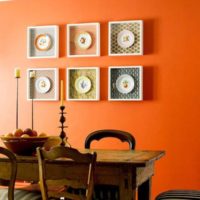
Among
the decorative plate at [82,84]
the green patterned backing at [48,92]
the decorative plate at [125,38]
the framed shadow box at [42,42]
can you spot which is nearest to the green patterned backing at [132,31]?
the decorative plate at [125,38]

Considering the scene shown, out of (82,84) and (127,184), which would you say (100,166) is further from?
(82,84)

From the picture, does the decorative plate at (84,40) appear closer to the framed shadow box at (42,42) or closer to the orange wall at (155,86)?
the orange wall at (155,86)

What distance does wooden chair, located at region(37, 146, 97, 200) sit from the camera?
94.3 inches

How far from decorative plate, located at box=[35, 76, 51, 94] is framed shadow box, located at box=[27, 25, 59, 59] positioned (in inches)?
9.4

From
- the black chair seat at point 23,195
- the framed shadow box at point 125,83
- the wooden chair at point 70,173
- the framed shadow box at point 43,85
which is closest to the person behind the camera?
the wooden chair at point 70,173

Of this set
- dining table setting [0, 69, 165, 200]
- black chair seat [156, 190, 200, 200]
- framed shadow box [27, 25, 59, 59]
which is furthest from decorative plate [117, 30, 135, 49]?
black chair seat [156, 190, 200, 200]

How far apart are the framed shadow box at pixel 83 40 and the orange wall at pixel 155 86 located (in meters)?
0.06

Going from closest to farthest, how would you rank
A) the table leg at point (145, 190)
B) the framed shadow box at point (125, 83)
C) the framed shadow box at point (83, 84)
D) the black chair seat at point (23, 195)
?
1. the black chair seat at point (23, 195)
2. the table leg at point (145, 190)
3. the framed shadow box at point (125, 83)
4. the framed shadow box at point (83, 84)

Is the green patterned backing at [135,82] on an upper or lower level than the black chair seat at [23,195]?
upper

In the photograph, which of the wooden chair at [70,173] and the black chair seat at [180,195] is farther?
the black chair seat at [180,195]

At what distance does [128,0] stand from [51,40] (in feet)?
2.92

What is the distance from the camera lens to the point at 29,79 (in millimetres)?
4629

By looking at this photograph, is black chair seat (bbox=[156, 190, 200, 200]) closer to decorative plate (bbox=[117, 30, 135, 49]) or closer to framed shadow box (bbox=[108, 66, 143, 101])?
framed shadow box (bbox=[108, 66, 143, 101])

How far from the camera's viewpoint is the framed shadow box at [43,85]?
454 cm
